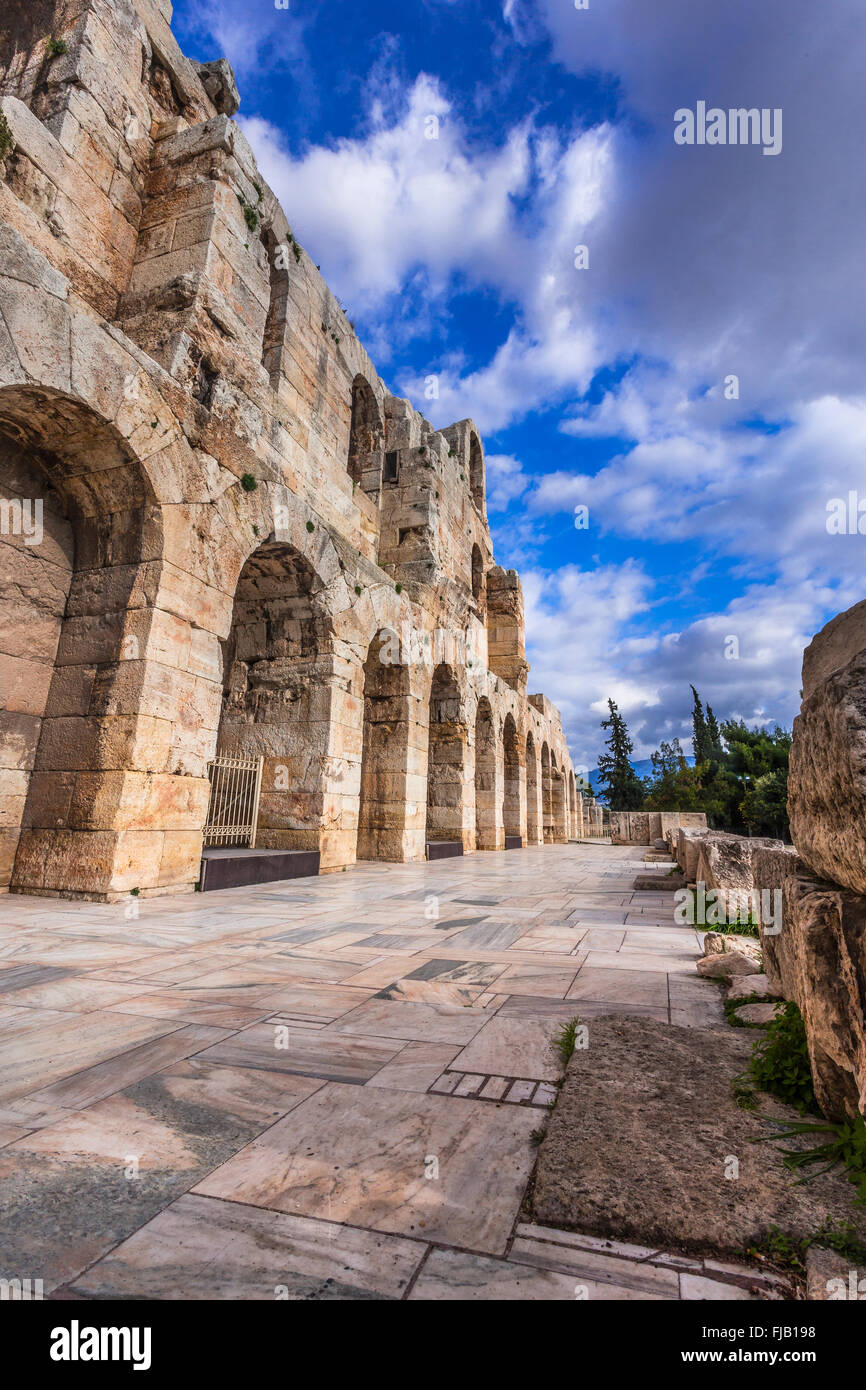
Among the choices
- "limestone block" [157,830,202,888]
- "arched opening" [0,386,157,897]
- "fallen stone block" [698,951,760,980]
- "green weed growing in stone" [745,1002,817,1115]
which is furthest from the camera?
"limestone block" [157,830,202,888]

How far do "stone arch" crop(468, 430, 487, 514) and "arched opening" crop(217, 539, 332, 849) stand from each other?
12450 mm

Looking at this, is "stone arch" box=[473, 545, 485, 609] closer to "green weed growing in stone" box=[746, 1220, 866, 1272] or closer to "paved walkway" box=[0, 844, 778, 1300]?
"paved walkway" box=[0, 844, 778, 1300]

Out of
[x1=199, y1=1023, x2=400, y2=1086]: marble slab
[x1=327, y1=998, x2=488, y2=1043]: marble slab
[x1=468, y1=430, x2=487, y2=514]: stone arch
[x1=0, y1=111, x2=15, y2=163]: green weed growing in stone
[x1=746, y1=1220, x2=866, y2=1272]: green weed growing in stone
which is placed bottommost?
[x1=199, y1=1023, x2=400, y2=1086]: marble slab

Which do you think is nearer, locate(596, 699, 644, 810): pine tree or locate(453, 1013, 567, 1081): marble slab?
locate(453, 1013, 567, 1081): marble slab

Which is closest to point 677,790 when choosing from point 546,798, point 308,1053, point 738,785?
point 738,785

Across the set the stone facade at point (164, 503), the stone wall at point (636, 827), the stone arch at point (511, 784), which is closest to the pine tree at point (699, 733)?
the stone wall at point (636, 827)

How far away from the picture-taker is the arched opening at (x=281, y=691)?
8.52m

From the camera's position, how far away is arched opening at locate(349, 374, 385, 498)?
523 inches

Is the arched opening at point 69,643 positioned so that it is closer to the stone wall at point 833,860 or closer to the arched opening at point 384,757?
the arched opening at point 384,757

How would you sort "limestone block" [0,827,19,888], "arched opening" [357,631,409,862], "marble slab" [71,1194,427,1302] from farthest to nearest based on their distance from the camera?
"arched opening" [357,631,409,862] → "limestone block" [0,827,19,888] → "marble slab" [71,1194,427,1302]

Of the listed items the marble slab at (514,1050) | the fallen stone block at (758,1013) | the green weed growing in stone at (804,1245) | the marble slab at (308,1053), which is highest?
the fallen stone block at (758,1013)

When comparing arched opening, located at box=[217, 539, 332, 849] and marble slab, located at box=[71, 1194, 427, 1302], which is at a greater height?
arched opening, located at box=[217, 539, 332, 849]

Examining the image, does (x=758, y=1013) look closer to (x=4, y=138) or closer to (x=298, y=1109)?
(x=298, y=1109)

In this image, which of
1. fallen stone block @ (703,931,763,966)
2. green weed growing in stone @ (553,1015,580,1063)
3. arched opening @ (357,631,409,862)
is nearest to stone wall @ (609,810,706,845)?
arched opening @ (357,631,409,862)
